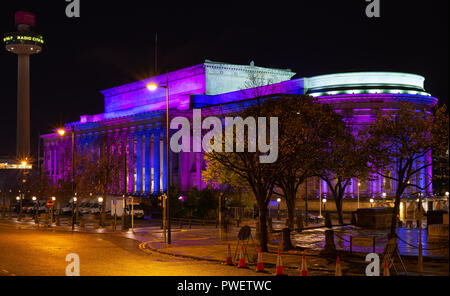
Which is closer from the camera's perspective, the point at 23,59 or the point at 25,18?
the point at 23,59

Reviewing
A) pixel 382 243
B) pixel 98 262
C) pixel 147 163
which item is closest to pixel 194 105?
pixel 147 163

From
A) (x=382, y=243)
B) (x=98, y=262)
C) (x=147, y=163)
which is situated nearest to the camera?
(x=98, y=262)

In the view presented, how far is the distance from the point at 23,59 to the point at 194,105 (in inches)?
2169

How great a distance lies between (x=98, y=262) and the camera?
2550 cm

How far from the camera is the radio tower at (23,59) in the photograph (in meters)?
131

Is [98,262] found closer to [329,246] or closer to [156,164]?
[329,246]

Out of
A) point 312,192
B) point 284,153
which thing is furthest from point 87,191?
point 284,153

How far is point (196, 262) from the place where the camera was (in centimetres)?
2630

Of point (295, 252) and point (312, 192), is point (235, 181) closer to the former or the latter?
point (295, 252)

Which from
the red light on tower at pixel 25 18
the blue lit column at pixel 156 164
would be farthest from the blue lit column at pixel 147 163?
the red light on tower at pixel 25 18

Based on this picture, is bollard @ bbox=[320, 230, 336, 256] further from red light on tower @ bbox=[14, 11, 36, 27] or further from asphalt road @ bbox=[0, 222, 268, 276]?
red light on tower @ bbox=[14, 11, 36, 27]

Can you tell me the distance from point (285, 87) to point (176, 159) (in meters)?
28.1

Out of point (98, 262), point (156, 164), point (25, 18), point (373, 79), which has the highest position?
point (25, 18)

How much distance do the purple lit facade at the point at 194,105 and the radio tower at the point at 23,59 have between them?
340 inches
